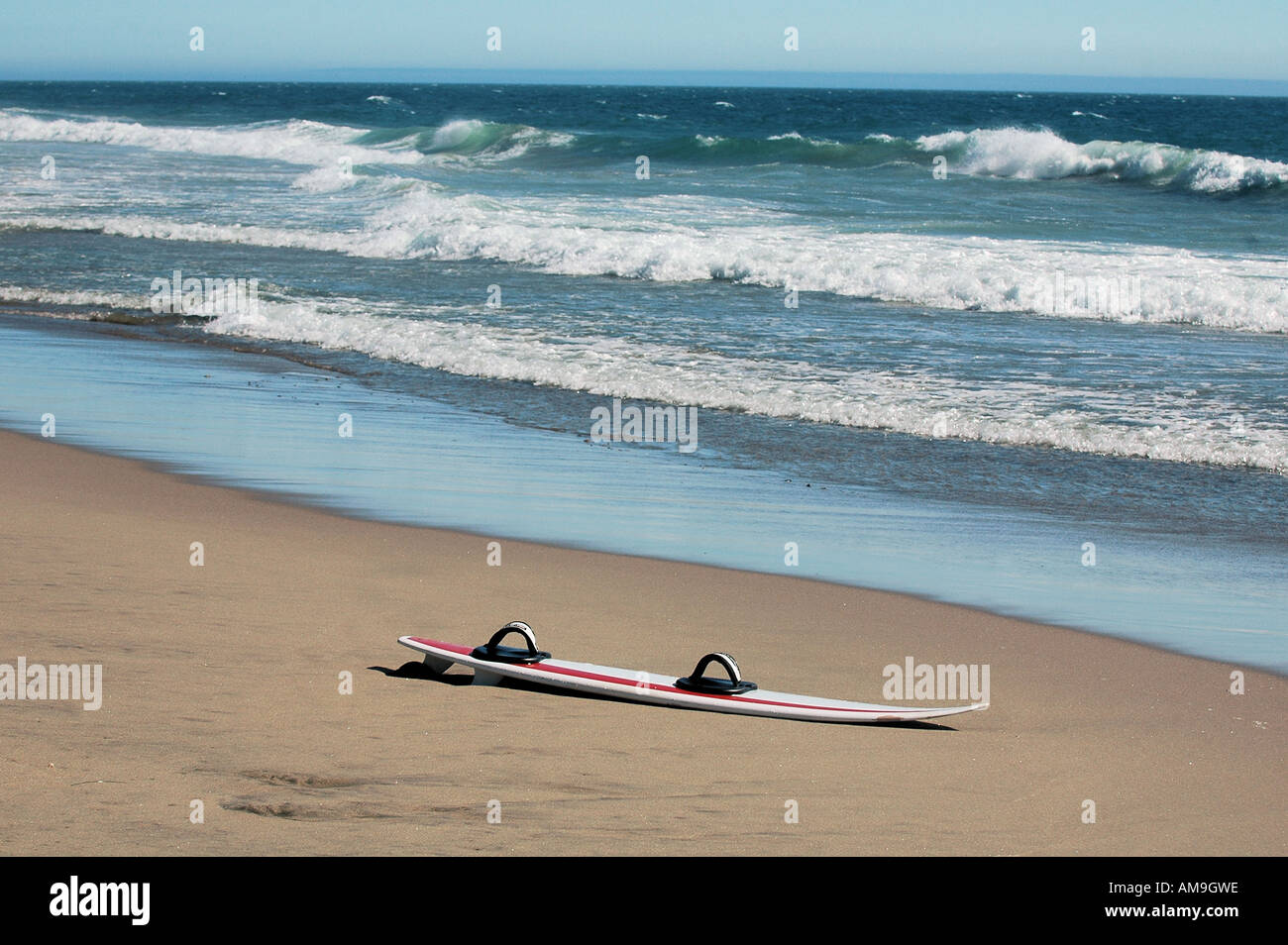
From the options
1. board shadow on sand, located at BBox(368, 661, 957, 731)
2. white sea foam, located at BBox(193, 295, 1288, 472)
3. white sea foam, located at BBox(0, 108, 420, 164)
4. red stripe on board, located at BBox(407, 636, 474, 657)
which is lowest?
board shadow on sand, located at BBox(368, 661, 957, 731)

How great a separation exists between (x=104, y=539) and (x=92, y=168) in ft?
109

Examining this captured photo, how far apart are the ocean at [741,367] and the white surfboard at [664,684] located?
175 centimetres

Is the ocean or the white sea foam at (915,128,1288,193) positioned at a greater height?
the white sea foam at (915,128,1288,193)

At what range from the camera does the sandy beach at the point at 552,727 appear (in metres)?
3.64

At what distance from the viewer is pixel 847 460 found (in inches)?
358

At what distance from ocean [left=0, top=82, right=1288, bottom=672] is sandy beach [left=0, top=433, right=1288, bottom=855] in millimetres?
774

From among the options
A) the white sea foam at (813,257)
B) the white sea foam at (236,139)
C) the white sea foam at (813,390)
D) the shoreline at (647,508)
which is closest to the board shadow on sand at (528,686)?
the shoreline at (647,508)

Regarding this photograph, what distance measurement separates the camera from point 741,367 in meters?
12.0

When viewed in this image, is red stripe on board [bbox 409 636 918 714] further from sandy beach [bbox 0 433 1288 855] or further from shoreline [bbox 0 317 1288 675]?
shoreline [bbox 0 317 1288 675]

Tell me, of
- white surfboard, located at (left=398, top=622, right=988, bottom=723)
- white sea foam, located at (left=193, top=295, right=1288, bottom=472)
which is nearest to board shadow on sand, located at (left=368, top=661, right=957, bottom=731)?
white surfboard, located at (left=398, top=622, right=988, bottom=723)

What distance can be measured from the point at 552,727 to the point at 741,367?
26.0 feet

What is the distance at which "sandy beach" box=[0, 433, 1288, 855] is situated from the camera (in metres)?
Answer: 3.64
